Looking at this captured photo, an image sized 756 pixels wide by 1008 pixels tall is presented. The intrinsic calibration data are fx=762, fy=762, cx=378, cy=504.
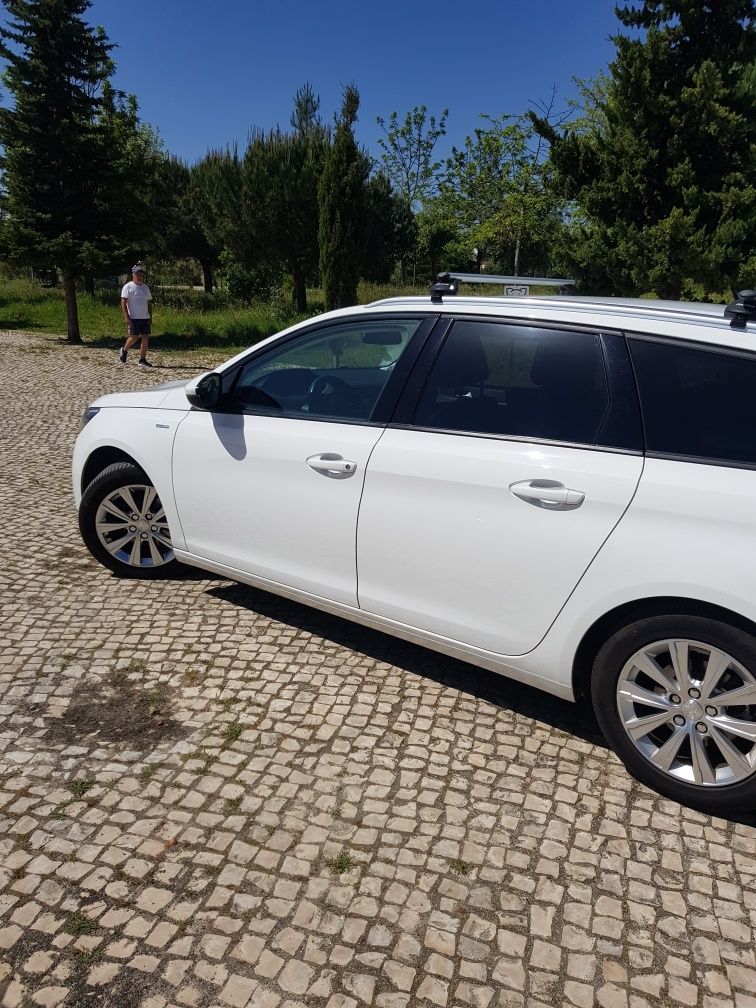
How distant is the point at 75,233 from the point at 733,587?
16749 millimetres

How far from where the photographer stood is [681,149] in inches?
482

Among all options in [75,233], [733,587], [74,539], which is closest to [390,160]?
[75,233]

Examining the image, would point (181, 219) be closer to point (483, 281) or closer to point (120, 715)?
point (483, 281)

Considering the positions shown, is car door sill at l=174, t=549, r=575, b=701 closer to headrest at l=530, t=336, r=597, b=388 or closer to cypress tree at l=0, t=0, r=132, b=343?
headrest at l=530, t=336, r=597, b=388

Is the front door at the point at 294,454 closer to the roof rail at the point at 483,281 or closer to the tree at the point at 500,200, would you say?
the roof rail at the point at 483,281

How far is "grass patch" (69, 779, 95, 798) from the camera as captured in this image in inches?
108

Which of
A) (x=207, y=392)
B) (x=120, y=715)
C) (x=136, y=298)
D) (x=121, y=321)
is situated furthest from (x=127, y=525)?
(x=121, y=321)

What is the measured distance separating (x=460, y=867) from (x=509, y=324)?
2.03 metres

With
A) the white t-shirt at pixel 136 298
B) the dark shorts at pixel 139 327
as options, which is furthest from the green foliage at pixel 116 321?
the white t-shirt at pixel 136 298

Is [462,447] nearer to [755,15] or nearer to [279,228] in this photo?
[755,15]

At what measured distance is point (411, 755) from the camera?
9.98 ft

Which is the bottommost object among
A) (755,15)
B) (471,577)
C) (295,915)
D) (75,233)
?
(295,915)

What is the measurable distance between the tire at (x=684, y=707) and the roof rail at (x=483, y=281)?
1697 millimetres

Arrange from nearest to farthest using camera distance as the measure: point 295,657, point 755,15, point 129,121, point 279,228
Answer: point 295,657, point 755,15, point 279,228, point 129,121
